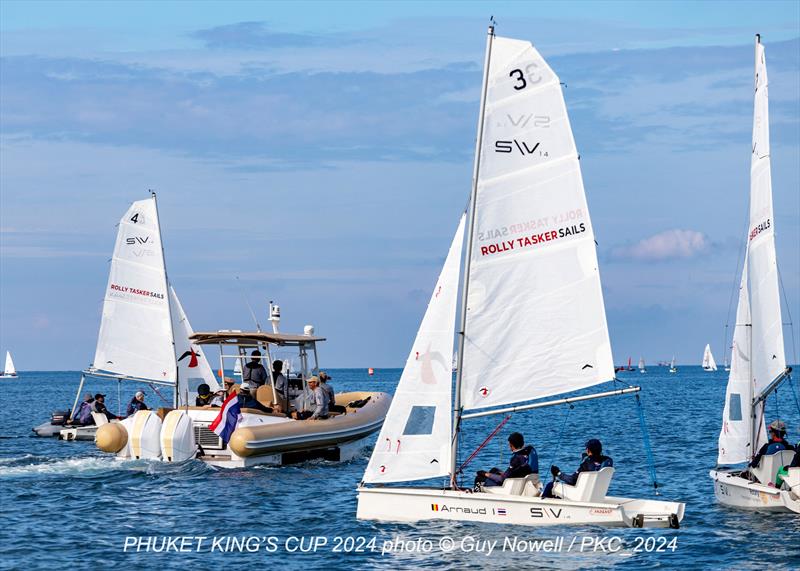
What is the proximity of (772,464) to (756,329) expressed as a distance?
3.32m

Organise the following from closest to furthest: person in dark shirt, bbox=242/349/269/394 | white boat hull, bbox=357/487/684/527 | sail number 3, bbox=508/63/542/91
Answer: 1. white boat hull, bbox=357/487/684/527
2. sail number 3, bbox=508/63/542/91
3. person in dark shirt, bbox=242/349/269/394

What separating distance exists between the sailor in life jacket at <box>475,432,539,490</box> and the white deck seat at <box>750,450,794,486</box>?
5.67 metres

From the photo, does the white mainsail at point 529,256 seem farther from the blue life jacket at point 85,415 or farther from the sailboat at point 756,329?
the blue life jacket at point 85,415

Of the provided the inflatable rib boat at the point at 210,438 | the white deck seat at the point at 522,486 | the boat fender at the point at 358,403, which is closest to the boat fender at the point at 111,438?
the inflatable rib boat at the point at 210,438

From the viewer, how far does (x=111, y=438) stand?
28172 millimetres

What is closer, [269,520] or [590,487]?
[590,487]

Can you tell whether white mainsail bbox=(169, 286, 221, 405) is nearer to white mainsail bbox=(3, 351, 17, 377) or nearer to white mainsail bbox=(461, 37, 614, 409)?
white mainsail bbox=(461, 37, 614, 409)

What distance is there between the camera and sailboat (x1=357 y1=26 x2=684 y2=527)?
20.1m

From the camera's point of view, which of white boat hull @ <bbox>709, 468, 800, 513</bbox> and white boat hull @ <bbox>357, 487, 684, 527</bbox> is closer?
white boat hull @ <bbox>357, 487, 684, 527</bbox>

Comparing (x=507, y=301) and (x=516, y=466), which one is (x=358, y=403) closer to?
(x=507, y=301)

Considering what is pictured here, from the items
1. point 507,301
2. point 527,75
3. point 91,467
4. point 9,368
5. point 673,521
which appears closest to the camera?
point 673,521

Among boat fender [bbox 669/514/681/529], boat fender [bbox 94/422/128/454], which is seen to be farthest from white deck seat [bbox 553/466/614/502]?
boat fender [bbox 94/422/128/454]

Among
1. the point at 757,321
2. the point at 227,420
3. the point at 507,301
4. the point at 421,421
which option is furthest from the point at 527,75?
the point at 227,420

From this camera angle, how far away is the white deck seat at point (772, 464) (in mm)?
22734
